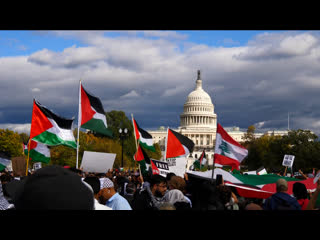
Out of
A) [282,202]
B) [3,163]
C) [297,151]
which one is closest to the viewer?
[282,202]

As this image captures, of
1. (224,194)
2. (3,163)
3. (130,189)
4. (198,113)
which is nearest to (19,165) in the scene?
(130,189)

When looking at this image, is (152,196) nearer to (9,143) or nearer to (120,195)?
(120,195)

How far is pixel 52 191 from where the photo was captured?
6.45 feet

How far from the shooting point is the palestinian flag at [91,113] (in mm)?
16461

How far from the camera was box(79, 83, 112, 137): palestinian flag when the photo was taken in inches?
648

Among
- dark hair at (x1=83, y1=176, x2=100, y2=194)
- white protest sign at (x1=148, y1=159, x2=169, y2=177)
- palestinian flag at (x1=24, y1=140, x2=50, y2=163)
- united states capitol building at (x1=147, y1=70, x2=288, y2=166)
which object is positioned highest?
united states capitol building at (x1=147, y1=70, x2=288, y2=166)

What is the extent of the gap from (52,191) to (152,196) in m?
5.78

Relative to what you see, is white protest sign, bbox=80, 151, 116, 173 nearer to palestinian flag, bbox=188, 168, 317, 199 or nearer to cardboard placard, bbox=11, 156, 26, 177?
palestinian flag, bbox=188, 168, 317, 199

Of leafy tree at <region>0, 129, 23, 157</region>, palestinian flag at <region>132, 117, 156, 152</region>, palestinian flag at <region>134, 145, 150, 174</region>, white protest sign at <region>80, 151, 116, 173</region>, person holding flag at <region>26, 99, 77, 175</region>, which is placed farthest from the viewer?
leafy tree at <region>0, 129, 23, 157</region>

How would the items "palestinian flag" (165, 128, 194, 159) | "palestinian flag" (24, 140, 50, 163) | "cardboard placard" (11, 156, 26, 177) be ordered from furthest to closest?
"palestinian flag" (165, 128, 194, 159)
"palestinian flag" (24, 140, 50, 163)
"cardboard placard" (11, 156, 26, 177)

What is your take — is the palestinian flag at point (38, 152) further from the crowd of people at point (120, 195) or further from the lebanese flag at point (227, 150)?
the lebanese flag at point (227, 150)

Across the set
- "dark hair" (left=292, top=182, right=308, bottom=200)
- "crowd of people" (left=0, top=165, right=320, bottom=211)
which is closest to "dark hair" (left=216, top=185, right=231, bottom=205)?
"crowd of people" (left=0, top=165, right=320, bottom=211)

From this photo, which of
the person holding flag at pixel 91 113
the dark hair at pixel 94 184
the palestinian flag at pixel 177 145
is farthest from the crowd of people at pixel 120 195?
the palestinian flag at pixel 177 145
